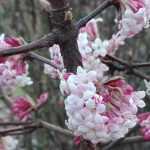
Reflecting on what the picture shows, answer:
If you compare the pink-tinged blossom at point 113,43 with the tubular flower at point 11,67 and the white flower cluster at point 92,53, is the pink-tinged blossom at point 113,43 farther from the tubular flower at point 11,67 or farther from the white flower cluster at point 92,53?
the tubular flower at point 11,67

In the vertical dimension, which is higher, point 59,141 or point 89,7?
point 89,7

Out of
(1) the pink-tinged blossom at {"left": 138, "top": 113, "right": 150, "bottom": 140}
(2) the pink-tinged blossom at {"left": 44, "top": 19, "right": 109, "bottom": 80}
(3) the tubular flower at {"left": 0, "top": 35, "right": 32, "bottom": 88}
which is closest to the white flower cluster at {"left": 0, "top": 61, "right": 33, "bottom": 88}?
(3) the tubular flower at {"left": 0, "top": 35, "right": 32, "bottom": 88}

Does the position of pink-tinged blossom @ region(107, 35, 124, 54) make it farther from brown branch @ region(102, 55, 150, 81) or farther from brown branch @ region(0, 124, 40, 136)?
brown branch @ region(0, 124, 40, 136)

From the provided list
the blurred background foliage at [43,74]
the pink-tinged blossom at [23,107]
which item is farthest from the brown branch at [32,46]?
the blurred background foliage at [43,74]

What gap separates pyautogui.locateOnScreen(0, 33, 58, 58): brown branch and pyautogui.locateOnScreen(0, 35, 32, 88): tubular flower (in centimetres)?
13

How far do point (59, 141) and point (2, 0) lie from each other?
1.59 meters

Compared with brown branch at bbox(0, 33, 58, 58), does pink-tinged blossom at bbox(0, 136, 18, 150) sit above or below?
below

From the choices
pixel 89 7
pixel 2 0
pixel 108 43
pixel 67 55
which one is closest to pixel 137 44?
pixel 89 7

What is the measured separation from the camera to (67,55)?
1.21 metres

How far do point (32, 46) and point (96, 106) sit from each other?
0.70 feet

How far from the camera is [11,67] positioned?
1377 mm

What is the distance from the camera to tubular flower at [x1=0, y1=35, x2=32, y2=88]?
1.34m

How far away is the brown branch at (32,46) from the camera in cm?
117

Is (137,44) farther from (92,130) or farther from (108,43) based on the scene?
(92,130)
